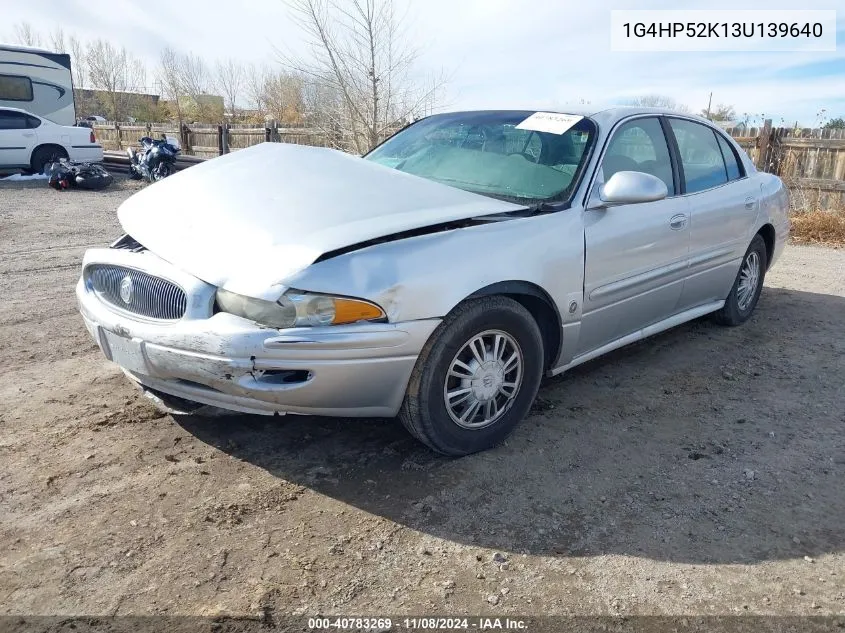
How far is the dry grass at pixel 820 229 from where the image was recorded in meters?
9.50

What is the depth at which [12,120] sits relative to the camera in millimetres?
15344

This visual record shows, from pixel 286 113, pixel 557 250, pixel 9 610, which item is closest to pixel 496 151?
pixel 557 250

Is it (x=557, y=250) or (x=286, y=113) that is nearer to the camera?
(x=557, y=250)

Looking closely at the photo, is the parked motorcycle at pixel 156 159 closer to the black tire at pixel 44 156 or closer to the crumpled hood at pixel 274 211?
the black tire at pixel 44 156

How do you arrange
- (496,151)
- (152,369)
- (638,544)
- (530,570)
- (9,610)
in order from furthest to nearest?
1. (496,151)
2. (152,369)
3. (638,544)
4. (530,570)
5. (9,610)

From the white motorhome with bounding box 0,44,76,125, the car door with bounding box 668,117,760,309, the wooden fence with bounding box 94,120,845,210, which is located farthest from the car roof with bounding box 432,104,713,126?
the white motorhome with bounding box 0,44,76,125

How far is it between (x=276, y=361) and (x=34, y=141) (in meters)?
16.4

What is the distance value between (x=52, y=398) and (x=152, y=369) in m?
1.17

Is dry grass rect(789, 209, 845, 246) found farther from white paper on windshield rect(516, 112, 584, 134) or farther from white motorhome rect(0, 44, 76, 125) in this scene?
white motorhome rect(0, 44, 76, 125)

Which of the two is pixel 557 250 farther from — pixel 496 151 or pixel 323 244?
pixel 323 244

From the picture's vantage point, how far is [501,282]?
292 cm

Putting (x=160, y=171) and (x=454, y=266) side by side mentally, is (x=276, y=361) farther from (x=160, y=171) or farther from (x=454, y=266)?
(x=160, y=171)

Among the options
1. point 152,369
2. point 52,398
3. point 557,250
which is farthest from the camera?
point 52,398

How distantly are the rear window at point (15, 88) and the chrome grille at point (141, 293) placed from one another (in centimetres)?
1896
